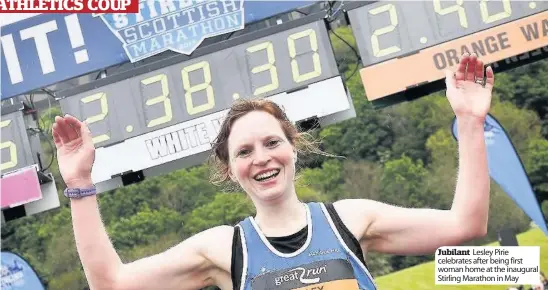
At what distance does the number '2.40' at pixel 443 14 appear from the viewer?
7.49 m

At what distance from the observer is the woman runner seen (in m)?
1.78

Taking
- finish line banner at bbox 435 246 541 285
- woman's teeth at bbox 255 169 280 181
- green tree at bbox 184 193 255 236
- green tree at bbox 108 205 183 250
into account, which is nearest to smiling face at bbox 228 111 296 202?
woman's teeth at bbox 255 169 280 181

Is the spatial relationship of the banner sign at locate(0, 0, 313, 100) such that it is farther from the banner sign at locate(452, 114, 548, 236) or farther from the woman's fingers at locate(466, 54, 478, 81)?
the woman's fingers at locate(466, 54, 478, 81)

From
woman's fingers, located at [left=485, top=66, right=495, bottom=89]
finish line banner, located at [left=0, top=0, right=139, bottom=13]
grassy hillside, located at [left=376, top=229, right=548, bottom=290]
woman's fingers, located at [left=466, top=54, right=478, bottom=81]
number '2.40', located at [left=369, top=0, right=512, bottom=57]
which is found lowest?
grassy hillside, located at [left=376, top=229, right=548, bottom=290]

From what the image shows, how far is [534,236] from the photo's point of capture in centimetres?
1692

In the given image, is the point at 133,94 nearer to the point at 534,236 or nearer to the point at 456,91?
the point at 456,91

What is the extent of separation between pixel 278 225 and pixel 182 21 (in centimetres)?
655

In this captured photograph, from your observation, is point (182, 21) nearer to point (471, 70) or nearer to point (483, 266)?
point (483, 266)

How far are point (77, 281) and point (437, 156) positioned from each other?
1047 cm

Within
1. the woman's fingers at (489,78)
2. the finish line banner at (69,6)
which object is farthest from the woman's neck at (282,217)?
the finish line banner at (69,6)

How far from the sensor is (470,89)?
6.08 ft

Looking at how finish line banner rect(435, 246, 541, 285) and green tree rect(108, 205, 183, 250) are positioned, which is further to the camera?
green tree rect(108, 205, 183, 250)

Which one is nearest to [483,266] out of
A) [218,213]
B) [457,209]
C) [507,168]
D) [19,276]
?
[457,209]

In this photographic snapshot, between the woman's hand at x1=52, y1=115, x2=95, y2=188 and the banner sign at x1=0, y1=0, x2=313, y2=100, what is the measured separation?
20.5ft
